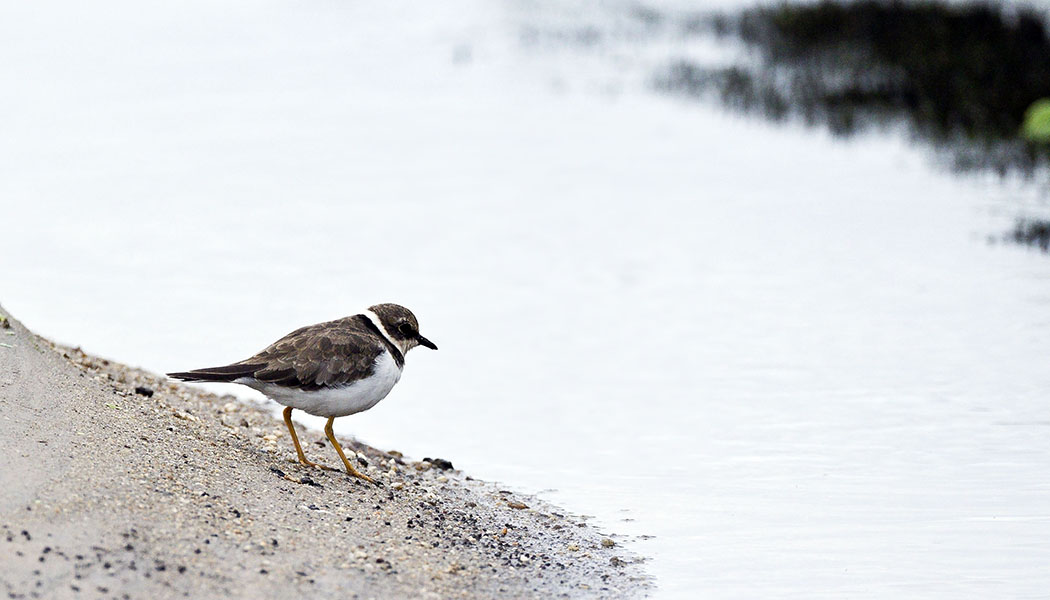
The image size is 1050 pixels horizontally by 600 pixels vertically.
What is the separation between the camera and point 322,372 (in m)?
7.48

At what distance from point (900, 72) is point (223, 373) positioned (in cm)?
1787

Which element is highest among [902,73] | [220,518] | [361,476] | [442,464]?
[902,73]

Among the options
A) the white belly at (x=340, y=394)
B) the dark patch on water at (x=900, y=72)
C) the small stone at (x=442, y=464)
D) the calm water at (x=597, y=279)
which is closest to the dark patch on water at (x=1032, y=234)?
the calm water at (x=597, y=279)

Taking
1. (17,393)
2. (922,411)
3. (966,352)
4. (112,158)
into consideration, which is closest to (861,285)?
(966,352)

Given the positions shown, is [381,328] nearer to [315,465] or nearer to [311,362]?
[311,362]

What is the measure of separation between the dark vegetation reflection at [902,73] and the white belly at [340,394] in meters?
12.2

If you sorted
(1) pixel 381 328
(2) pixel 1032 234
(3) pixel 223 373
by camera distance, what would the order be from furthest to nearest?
(2) pixel 1032 234 < (1) pixel 381 328 < (3) pixel 223 373

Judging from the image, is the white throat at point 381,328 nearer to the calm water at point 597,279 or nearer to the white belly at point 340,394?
the white belly at point 340,394

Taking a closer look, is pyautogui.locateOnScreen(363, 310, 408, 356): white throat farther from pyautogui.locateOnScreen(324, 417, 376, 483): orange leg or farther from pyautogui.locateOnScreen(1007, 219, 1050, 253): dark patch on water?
pyautogui.locateOnScreen(1007, 219, 1050, 253): dark patch on water

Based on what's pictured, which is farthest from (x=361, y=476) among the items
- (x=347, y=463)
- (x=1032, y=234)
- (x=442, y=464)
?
(x=1032, y=234)

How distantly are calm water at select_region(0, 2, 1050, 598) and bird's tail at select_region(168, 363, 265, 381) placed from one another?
5.76 feet

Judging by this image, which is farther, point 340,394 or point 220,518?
point 340,394

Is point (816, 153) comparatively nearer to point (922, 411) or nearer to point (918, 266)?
point (918, 266)

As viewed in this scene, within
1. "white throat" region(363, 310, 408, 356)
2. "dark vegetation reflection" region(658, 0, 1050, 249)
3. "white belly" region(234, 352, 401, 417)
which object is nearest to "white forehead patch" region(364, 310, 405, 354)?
"white throat" region(363, 310, 408, 356)
